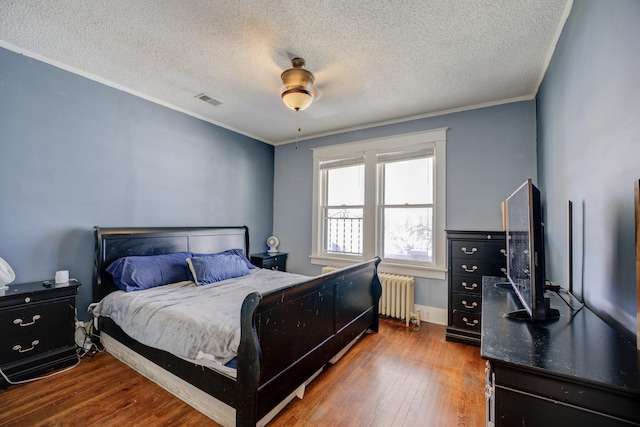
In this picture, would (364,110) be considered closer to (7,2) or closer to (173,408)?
(7,2)

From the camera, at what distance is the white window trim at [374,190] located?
3523 mm

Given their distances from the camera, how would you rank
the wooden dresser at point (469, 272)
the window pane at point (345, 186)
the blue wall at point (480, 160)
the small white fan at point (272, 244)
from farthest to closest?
1. the small white fan at point (272, 244)
2. the window pane at point (345, 186)
3. the blue wall at point (480, 160)
4. the wooden dresser at point (469, 272)

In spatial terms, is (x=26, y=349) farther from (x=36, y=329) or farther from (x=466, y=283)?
(x=466, y=283)

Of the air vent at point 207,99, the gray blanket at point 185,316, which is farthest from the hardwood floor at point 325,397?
the air vent at point 207,99

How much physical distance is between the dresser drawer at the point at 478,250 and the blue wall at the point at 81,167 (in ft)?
10.6

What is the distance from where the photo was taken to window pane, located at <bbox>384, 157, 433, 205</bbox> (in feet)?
12.1

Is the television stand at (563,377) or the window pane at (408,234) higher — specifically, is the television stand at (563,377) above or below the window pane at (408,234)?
below

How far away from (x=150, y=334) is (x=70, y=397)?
660 mm

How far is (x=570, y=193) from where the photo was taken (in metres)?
1.90

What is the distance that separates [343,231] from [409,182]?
1256 mm

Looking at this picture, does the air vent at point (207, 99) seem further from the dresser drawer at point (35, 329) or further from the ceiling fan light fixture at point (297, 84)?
the dresser drawer at point (35, 329)

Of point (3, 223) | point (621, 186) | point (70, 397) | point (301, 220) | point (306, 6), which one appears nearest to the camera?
point (621, 186)


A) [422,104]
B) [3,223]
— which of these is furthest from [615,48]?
[3,223]

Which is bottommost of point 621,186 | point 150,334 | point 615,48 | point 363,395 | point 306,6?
point 363,395
